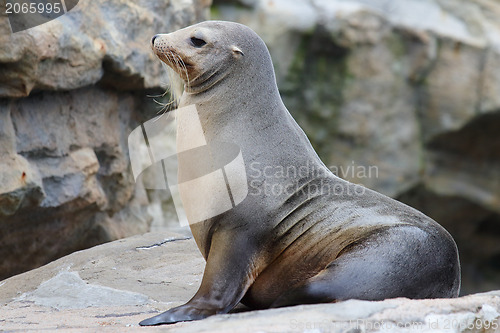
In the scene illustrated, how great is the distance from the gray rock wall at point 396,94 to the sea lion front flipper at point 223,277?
6.24m

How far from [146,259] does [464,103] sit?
6203 mm

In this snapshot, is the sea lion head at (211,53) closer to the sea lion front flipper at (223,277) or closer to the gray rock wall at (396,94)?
the sea lion front flipper at (223,277)

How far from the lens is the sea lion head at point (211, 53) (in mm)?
4301

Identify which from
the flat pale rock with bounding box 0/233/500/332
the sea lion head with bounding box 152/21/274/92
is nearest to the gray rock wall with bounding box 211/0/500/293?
the flat pale rock with bounding box 0/233/500/332

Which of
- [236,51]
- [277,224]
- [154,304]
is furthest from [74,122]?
[277,224]

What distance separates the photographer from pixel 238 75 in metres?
4.30

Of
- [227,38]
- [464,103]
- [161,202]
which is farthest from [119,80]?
[464,103]

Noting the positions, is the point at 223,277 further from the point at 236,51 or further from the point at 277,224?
the point at 236,51

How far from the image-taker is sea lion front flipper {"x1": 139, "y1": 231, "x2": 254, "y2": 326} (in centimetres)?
365

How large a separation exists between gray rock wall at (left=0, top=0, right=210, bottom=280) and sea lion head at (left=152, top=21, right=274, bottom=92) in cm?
169

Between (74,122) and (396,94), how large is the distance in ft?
17.3

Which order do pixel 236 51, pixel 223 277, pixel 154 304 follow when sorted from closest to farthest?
pixel 223 277 → pixel 154 304 → pixel 236 51

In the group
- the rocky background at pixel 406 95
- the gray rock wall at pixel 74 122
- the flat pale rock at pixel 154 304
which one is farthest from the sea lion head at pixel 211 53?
the rocky background at pixel 406 95

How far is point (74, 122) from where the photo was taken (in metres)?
6.38
